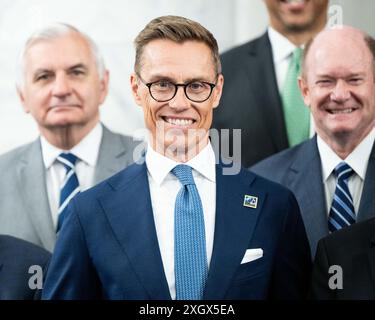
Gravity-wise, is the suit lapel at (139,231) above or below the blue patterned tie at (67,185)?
below

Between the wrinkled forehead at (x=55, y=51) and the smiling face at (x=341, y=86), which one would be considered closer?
the smiling face at (x=341, y=86)

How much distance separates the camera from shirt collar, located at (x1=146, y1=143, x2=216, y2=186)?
2.61 metres

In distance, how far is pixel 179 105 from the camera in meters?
2.59

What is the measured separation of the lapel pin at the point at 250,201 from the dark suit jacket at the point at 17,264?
721mm

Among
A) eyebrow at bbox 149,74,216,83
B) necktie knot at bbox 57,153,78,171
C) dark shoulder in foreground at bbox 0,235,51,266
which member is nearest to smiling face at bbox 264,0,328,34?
eyebrow at bbox 149,74,216,83

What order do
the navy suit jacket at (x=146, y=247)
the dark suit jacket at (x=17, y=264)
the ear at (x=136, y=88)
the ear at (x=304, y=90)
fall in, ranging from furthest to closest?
1. the ear at (x=304, y=90)
2. the dark suit jacket at (x=17, y=264)
3. the ear at (x=136, y=88)
4. the navy suit jacket at (x=146, y=247)

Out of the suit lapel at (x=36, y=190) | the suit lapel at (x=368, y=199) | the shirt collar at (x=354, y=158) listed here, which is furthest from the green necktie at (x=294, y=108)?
the suit lapel at (x=36, y=190)

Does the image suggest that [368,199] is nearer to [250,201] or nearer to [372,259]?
[372,259]

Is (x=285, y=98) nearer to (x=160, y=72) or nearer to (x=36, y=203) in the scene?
(x=160, y=72)

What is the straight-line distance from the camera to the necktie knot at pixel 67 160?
2990 mm

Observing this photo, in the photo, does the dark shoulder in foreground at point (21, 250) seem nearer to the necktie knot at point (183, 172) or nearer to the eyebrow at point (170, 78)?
the necktie knot at point (183, 172)
